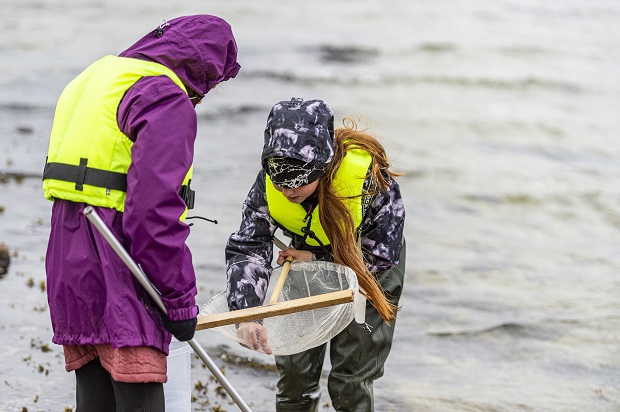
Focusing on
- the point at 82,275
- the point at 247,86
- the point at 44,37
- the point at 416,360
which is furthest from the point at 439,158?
A: the point at 82,275

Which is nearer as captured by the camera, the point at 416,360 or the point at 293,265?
the point at 293,265

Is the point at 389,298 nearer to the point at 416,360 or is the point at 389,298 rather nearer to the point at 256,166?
the point at 416,360

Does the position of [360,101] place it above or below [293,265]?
below

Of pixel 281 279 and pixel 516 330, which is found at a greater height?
pixel 281 279

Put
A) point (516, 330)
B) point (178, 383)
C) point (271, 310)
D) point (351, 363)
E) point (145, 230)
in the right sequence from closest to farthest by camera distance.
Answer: point (145, 230) < point (271, 310) < point (178, 383) < point (351, 363) < point (516, 330)

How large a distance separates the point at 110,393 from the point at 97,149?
95cm

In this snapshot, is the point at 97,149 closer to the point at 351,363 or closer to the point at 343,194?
the point at 343,194

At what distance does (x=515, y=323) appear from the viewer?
7.48 meters

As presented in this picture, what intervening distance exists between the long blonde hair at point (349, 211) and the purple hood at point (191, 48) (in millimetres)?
726

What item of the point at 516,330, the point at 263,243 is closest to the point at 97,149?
the point at 263,243

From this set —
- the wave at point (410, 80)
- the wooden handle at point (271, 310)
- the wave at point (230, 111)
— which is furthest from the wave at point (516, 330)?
the wave at point (410, 80)

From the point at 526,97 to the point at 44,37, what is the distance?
8.44 m

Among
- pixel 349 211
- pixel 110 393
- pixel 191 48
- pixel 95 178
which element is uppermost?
pixel 191 48

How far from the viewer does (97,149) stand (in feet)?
10.8
